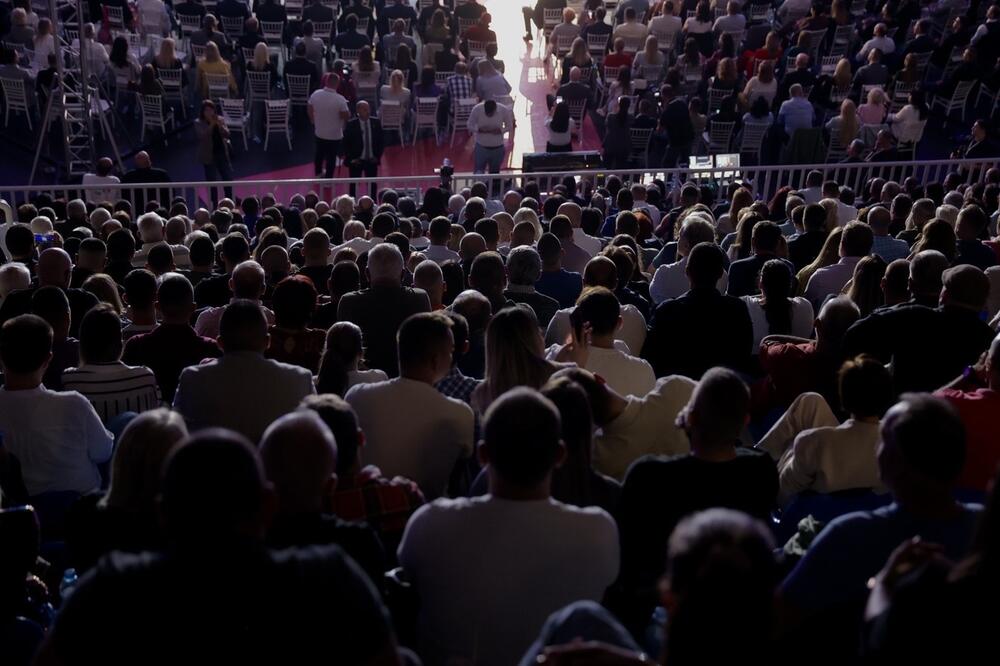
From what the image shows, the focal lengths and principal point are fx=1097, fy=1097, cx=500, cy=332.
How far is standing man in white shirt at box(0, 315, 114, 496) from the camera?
341 centimetres

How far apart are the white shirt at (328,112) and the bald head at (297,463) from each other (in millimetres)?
10665

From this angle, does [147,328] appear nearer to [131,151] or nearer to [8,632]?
[8,632]

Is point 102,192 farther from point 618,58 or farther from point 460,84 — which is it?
point 618,58

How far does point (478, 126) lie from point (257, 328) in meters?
9.29

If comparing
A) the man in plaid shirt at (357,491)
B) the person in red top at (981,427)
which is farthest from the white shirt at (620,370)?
the man in plaid shirt at (357,491)

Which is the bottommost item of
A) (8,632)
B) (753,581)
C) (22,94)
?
(8,632)

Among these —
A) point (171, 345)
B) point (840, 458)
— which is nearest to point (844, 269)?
point (840, 458)

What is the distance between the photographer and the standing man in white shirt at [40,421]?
3408 mm

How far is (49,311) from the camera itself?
4227mm

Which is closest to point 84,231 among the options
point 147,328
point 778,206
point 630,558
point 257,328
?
point 147,328

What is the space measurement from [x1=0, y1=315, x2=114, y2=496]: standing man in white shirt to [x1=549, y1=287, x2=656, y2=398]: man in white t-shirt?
1668 millimetres

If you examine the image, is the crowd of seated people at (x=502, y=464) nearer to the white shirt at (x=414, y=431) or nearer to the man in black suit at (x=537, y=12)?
the white shirt at (x=414, y=431)

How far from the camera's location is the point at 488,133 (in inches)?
496

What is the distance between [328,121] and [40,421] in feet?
31.7
